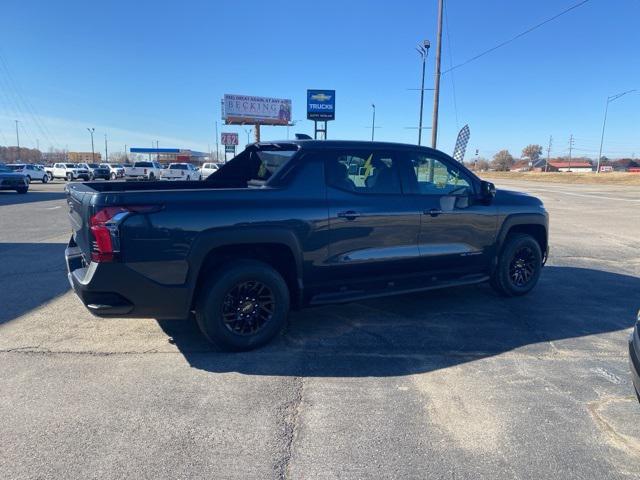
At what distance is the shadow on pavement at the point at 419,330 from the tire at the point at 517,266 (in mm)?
174

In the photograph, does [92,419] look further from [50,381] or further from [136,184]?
[136,184]

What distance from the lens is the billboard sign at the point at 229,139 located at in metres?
52.8

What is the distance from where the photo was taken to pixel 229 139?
5350 cm

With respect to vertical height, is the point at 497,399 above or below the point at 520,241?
below

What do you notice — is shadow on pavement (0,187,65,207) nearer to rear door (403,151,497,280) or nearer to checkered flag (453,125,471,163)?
checkered flag (453,125,471,163)

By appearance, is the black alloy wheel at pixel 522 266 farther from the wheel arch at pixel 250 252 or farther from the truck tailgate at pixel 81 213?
the truck tailgate at pixel 81 213

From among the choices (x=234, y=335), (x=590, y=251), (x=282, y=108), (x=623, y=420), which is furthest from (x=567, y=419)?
(x=282, y=108)

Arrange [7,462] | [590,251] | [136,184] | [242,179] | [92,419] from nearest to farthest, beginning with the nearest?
[7,462] → [92,419] → [136,184] → [242,179] → [590,251]

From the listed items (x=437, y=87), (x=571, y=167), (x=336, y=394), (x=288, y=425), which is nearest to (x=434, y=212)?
(x=336, y=394)

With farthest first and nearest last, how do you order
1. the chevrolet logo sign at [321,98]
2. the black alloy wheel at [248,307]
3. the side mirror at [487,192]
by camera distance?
the chevrolet logo sign at [321,98]
the side mirror at [487,192]
the black alloy wheel at [248,307]

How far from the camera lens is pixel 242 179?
5.87 meters

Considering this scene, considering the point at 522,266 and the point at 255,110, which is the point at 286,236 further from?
the point at 255,110

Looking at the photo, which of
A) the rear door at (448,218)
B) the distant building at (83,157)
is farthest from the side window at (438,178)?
the distant building at (83,157)

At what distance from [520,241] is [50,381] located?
527 cm
